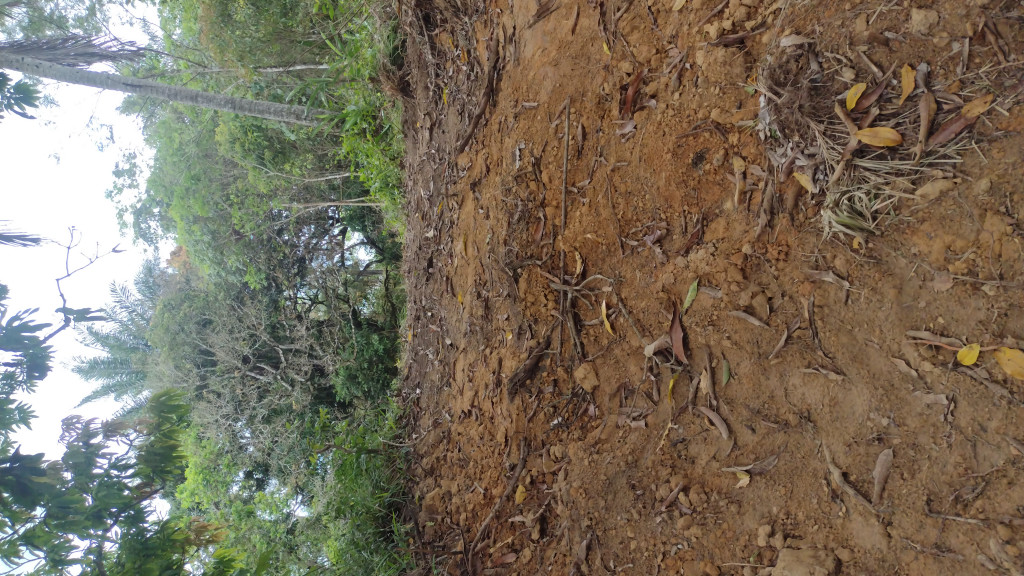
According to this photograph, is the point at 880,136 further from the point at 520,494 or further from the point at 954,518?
the point at 520,494

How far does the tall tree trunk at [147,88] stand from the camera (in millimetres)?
4035

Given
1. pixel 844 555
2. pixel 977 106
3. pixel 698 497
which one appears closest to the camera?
pixel 977 106

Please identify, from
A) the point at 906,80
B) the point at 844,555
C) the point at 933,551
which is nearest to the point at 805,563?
the point at 844,555

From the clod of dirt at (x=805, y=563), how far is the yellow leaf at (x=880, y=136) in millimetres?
1271

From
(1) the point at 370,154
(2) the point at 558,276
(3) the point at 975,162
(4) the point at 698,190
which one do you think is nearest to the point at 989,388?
(3) the point at 975,162

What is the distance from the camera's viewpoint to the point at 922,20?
1.49 m

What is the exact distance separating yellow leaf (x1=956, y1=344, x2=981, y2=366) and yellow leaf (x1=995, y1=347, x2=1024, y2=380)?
41 millimetres

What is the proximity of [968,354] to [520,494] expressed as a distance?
1843 mm

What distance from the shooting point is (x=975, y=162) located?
1.42m

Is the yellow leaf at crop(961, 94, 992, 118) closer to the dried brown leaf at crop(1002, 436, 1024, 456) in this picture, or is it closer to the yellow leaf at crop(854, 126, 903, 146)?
the yellow leaf at crop(854, 126, 903, 146)

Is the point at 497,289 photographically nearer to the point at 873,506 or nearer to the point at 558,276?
the point at 558,276

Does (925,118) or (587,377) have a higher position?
(925,118)

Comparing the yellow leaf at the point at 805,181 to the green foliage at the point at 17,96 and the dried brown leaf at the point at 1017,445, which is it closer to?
the dried brown leaf at the point at 1017,445

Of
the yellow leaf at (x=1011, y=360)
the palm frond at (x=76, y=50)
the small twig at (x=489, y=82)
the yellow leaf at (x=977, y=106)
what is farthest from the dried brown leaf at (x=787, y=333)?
the palm frond at (x=76, y=50)
